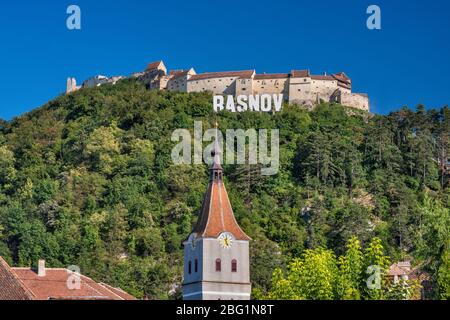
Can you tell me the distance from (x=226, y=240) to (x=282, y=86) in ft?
260

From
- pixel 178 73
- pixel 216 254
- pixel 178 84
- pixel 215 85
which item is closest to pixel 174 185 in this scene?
pixel 215 85

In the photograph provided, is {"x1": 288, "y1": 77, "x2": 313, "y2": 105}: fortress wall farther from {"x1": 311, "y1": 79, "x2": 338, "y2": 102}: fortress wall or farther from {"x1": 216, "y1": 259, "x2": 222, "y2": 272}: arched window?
{"x1": 216, "y1": 259, "x2": 222, "y2": 272}: arched window

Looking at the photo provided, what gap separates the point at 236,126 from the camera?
391 feet

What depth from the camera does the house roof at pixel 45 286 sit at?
39156mm

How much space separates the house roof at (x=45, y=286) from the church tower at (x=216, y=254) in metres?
7.49

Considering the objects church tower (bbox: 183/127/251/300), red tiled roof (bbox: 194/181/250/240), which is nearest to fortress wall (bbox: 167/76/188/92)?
church tower (bbox: 183/127/251/300)

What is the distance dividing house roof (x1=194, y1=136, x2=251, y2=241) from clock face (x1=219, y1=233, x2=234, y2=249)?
0.24 meters

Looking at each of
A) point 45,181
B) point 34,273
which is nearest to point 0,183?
point 45,181

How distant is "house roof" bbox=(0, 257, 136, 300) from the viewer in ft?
128

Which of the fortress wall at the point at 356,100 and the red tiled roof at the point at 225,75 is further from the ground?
the red tiled roof at the point at 225,75

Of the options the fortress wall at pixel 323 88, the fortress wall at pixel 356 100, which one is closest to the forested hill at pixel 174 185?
the fortress wall at pixel 323 88

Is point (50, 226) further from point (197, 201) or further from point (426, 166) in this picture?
point (426, 166)

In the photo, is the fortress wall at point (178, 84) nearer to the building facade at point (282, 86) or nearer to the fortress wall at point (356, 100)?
the building facade at point (282, 86)
